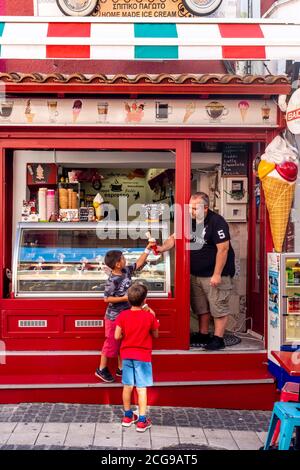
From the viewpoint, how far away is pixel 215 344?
6379 millimetres

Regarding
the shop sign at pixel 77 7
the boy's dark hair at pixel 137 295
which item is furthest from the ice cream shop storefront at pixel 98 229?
the shop sign at pixel 77 7

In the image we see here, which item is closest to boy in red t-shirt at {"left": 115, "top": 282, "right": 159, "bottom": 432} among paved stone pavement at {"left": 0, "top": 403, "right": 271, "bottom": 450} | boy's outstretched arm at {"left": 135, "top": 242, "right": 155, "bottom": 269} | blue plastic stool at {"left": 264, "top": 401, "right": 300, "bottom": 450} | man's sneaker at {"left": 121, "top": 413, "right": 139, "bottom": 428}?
man's sneaker at {"left": 121, "top": 413, "right": 139, "bottom": 428}

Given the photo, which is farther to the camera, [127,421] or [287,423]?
[127,421]

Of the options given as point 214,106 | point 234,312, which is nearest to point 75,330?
point 234,312

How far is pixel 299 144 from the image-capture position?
662 centimetres

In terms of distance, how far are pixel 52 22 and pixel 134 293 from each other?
9.58ft

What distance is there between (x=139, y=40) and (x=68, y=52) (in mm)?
708

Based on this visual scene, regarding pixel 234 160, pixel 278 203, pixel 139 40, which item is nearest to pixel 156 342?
pixel 278 203

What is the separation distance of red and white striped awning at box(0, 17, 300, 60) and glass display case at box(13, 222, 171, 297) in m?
1.98

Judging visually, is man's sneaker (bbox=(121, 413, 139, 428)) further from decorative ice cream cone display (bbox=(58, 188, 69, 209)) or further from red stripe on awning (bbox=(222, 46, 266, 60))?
red stripe on awning (bbox=(222, 46, 266, 60))

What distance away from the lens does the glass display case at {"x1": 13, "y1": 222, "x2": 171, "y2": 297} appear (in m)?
6.38

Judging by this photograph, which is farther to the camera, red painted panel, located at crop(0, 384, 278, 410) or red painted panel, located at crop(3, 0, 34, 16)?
red painted panel, located at crop(3, 0, 34, 16)

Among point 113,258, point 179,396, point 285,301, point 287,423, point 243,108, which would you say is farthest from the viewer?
point 243,108

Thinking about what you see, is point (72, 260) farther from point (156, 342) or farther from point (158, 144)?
point (158, 144)
